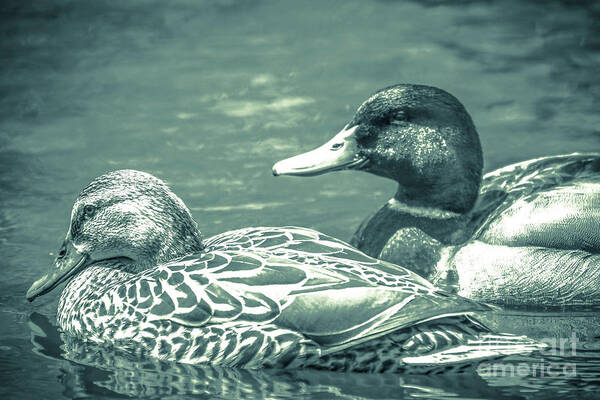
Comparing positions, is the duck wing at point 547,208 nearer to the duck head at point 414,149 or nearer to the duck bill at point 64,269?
the duck head at point 414,149

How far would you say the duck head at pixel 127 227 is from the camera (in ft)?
20.0

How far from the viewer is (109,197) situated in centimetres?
615

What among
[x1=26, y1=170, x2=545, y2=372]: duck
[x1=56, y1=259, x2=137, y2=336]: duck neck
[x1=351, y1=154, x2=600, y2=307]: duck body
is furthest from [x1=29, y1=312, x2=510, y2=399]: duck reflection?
[x1=351, y1=154, x2=600, y2=307]: duck body

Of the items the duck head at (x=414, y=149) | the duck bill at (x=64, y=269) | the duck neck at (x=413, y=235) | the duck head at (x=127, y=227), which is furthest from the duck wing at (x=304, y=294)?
the duck head at (x=414, y=149)

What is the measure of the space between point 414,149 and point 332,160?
24.5 inches

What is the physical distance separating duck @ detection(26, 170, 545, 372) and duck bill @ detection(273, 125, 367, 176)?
1236 mm

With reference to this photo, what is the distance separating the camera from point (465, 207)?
7.12 metres

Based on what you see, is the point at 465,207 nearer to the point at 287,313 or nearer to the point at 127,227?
the point at 287,313

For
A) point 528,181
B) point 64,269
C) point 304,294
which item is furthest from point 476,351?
point 64,269

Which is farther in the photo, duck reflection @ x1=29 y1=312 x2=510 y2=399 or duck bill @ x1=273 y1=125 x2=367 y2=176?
duck bill @ x1=273 y1=125 x2=367 y2=176

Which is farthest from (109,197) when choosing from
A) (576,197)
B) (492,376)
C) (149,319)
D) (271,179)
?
(271,179)

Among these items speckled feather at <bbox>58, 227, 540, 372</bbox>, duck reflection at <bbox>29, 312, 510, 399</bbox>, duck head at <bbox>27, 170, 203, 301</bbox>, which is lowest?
duck reflection at <bbox>29, 312, 510, 399</bbox>

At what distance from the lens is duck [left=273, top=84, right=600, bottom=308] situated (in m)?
6.76

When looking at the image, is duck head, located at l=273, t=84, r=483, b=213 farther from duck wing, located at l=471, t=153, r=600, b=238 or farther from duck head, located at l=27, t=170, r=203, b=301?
duck head, located at l=27, t=170, r=203, b=301
